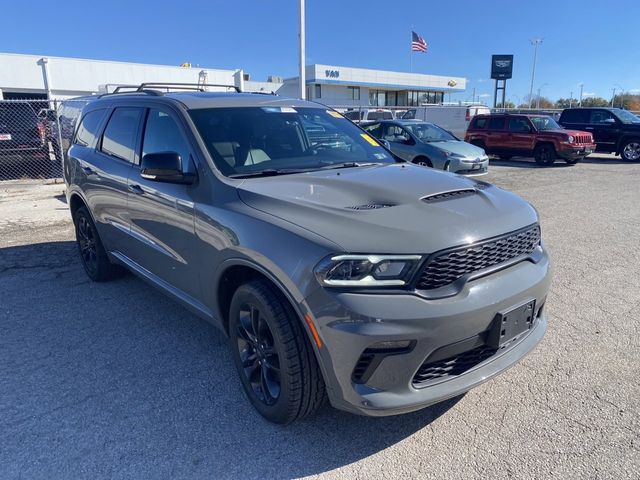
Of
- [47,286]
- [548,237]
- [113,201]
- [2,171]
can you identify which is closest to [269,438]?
[113,201]

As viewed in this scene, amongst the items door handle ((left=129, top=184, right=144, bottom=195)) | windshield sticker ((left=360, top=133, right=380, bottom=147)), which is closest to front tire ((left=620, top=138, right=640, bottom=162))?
windshield sticker ((left=360, top=133, right=380, bottom=147))

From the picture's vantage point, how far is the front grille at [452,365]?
2.38m

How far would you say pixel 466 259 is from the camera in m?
2.44

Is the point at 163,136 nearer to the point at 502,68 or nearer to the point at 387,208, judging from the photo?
the point at 387,208

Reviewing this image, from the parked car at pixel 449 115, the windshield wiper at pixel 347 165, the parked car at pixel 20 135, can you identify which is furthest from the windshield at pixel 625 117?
the parked car at pixel 20 135

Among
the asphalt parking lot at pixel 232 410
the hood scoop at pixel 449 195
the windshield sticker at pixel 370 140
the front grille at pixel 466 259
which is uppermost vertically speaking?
the windshield sticker at pixel 370 140

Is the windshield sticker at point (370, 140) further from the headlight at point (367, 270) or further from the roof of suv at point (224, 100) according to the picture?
the headlight at point (367, 270)

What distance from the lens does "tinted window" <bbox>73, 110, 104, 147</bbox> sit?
4852mm

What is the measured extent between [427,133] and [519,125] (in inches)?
230

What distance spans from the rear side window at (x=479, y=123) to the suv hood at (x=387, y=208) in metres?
16.0

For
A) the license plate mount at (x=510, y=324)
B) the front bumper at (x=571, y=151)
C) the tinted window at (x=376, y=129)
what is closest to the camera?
the license plate mount at (x=510, y=324)

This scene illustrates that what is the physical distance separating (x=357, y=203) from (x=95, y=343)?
8.17 ft

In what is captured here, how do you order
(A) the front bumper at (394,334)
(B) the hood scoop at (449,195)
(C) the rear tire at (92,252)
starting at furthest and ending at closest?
(C) the rear tire at (92,252) < (B) the hood scoop at (449,195) < (A) the front bumper at (394,334)

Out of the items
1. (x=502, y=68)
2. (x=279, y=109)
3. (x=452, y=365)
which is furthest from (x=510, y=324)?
(x=502, y=68)
